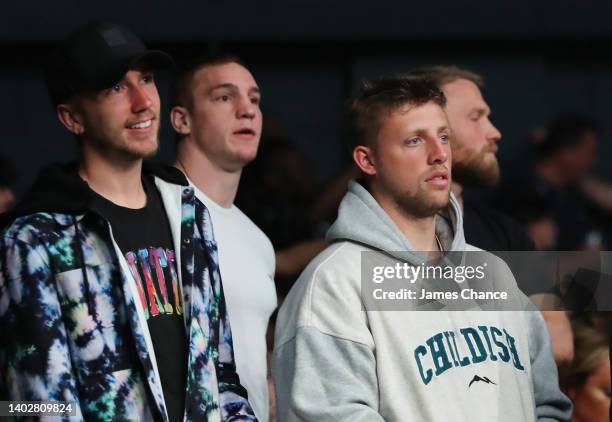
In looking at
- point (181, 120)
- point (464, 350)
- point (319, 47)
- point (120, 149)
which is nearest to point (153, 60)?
point (120, 149)

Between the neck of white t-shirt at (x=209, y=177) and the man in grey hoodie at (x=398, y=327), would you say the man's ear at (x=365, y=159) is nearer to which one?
the man in grey hoodie at (x=398, y=327)

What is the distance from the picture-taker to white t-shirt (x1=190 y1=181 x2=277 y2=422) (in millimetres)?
4387

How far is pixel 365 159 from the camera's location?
13.5 feet

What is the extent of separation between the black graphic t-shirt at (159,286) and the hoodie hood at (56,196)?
0.08 m

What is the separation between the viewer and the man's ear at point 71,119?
12.3ft

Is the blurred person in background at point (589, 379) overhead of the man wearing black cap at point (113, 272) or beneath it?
beneath

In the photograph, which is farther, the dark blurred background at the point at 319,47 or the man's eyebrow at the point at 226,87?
the dark blurred background at the point at 319,47

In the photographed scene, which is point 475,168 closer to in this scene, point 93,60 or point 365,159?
point 365,159

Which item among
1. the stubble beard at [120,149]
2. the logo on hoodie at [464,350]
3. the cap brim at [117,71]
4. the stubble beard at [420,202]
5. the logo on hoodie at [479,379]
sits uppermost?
the cap brim at [117,71]

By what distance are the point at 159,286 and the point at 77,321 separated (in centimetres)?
32

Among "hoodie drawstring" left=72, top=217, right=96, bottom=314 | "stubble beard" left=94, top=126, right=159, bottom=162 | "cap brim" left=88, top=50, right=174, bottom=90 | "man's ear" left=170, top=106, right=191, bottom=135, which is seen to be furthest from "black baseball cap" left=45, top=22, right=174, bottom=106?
"man's ear" left=170, top=106, right=191, bottom=135

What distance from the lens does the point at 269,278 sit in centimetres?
471

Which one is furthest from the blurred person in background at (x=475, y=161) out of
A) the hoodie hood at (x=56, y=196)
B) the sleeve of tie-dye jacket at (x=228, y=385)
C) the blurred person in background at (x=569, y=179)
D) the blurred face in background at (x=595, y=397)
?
the blurred person in background at (x=569, y=179)

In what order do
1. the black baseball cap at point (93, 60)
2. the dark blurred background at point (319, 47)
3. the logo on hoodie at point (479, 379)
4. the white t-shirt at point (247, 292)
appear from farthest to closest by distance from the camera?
the dark blurred background at point (319, 47) < the white t-shirt at point (247, 292) < the logo on hoodie at point (479, 379) < the black baseball cap at point (93, 60)
